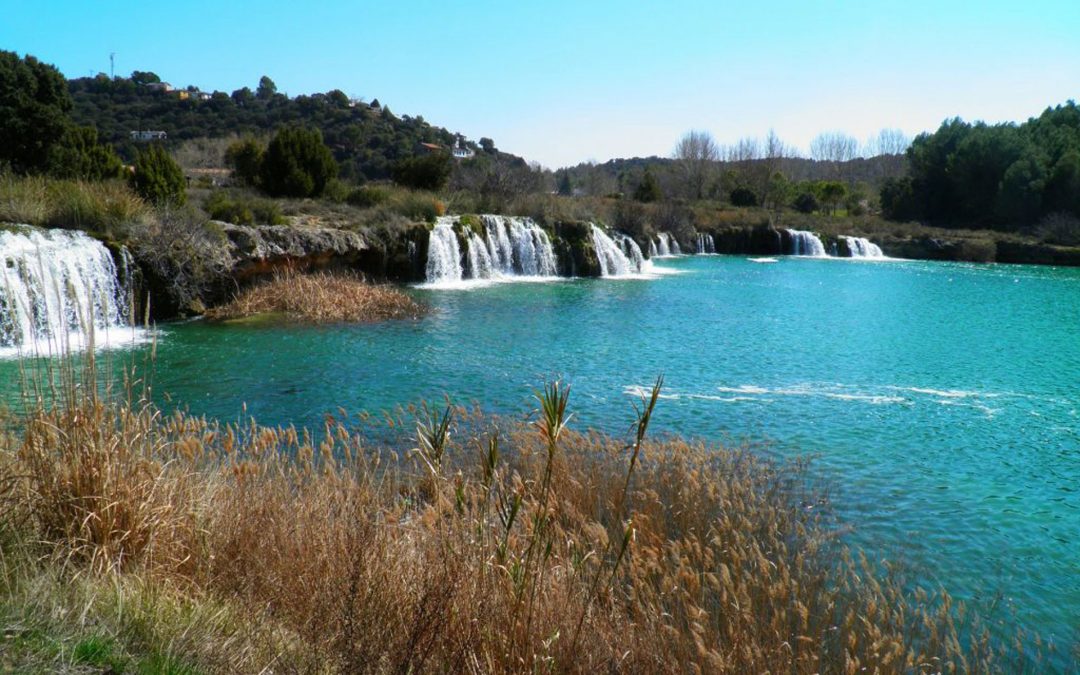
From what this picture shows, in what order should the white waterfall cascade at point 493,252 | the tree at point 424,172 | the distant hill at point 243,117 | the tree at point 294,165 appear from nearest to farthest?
the white waterfall cascade at point 493,252 → the tree at point 294,165 → the tree at point 424,172 → the distant hill at point 243,117

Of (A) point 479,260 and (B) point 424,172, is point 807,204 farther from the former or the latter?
(A) point 479,260

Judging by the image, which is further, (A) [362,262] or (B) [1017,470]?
(A) [362,262]

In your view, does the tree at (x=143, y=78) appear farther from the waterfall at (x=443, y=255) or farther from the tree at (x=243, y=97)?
the waterfall at (x=443, y=255)

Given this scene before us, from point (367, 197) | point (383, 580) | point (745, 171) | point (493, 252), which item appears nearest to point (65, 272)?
point (383, 580)

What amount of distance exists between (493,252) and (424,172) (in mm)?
8703

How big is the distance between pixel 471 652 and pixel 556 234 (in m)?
28.3

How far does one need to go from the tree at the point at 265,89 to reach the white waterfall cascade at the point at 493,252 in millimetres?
62454

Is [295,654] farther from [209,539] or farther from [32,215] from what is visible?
[32,215]

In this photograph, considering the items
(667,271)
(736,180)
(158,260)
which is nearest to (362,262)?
(158,260)

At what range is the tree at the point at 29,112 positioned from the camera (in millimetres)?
21250

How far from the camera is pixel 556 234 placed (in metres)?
30.9

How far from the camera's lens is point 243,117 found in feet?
230

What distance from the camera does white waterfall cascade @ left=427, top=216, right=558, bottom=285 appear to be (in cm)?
2644

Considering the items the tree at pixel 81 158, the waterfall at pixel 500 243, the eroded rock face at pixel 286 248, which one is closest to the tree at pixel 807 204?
the waterfall at pixel 500 243
